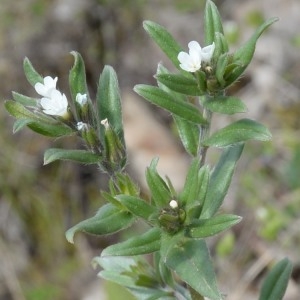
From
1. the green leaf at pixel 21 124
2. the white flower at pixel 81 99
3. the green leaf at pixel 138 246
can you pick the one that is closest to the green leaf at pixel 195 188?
the green leaf at pixel 138 246

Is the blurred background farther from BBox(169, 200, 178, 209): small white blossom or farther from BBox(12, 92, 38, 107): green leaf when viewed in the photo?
BBox(12, 92, 38, 107): green leaf

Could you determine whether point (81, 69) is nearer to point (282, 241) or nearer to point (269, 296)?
point (269, 296)

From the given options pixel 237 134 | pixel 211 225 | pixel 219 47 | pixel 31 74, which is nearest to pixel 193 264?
pixel 211 225

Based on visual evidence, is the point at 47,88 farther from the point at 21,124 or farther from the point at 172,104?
the point at 172,104

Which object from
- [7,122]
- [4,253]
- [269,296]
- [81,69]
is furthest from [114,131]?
[7,122]

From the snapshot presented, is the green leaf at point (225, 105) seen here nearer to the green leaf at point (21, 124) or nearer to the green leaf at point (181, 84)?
the green leaf at point (181, 84)

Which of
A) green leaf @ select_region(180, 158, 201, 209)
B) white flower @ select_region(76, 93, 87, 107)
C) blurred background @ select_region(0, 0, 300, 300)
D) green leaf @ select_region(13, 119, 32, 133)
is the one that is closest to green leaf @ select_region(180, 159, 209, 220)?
green leaf @ select_region(180, 158, 201, 209)
